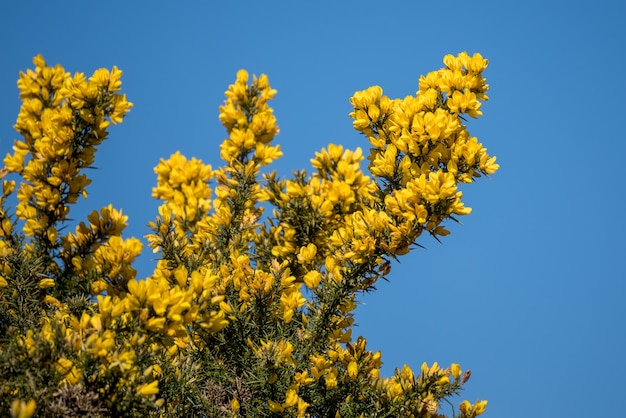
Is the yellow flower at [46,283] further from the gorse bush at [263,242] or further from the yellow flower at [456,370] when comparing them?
the yellow flower at [456,370]

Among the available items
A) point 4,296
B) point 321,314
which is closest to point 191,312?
point 321,314

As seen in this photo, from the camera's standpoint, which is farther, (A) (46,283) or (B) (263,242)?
(B) (263,242)

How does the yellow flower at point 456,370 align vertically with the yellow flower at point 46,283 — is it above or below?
above

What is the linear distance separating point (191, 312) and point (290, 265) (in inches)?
60.0

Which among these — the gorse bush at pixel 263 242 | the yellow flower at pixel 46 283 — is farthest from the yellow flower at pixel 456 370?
the yellow flower at pixel 46 283

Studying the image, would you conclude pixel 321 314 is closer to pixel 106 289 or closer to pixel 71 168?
pixel 106 289

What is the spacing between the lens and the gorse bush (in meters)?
3.74

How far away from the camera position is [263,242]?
4602 mm

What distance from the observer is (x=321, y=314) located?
12.9 feet

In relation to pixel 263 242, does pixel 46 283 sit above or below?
below

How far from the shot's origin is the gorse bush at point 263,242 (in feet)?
12.3

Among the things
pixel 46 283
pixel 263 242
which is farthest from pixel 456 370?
pixel 46 283

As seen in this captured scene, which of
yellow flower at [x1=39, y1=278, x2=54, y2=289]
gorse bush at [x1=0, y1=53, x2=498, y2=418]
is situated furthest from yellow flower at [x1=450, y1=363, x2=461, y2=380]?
yellow flower at [x1=39, y1=278, x2=54, y2=289]

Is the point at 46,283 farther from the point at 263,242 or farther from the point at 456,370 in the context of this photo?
the point at 456,370
